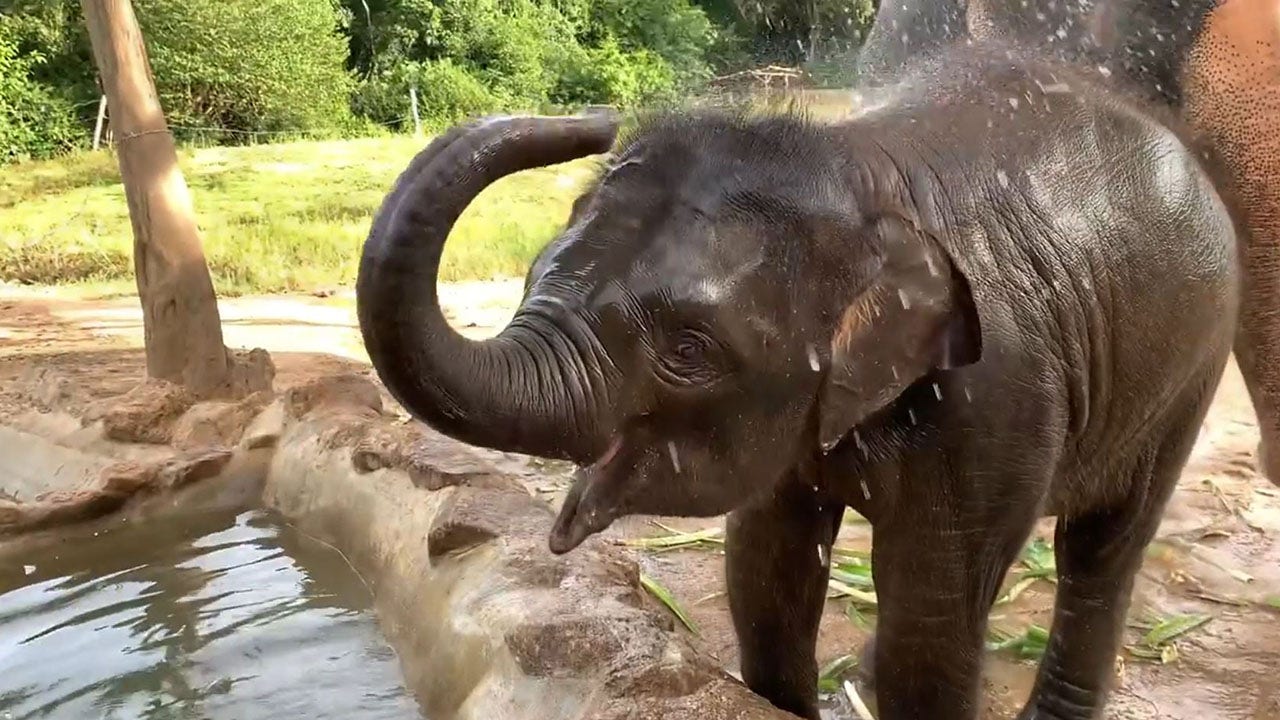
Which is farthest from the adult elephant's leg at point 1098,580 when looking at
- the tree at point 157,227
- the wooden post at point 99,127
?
the wooden post at point 99,127

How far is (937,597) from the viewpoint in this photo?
6.25 ft

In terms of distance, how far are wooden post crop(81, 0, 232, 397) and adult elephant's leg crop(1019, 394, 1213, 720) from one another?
3570 millimetres

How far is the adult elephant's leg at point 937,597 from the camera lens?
1.86 metres

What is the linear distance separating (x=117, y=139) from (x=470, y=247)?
4.71m

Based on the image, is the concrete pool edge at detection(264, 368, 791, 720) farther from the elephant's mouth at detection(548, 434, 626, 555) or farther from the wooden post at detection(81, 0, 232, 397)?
the wooden post at detection(81, 0, 232, 397)

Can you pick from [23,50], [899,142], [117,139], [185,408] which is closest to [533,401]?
[899,142]

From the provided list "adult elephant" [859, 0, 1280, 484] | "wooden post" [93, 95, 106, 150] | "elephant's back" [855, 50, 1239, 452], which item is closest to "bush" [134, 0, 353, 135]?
"wooden post" [93, 95, 106, 150]

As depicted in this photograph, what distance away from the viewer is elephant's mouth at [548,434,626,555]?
63.2 inches

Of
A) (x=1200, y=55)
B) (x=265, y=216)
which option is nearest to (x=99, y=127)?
(x=265, y=216)

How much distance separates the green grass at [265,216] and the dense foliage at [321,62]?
1.58m

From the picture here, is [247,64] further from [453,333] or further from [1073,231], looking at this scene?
[453,333]

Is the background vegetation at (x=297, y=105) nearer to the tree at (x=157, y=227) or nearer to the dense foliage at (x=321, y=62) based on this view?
the dense foliage at (x=321, y=62)

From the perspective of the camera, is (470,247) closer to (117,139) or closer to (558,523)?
(117,139)

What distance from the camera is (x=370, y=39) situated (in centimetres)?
1781
